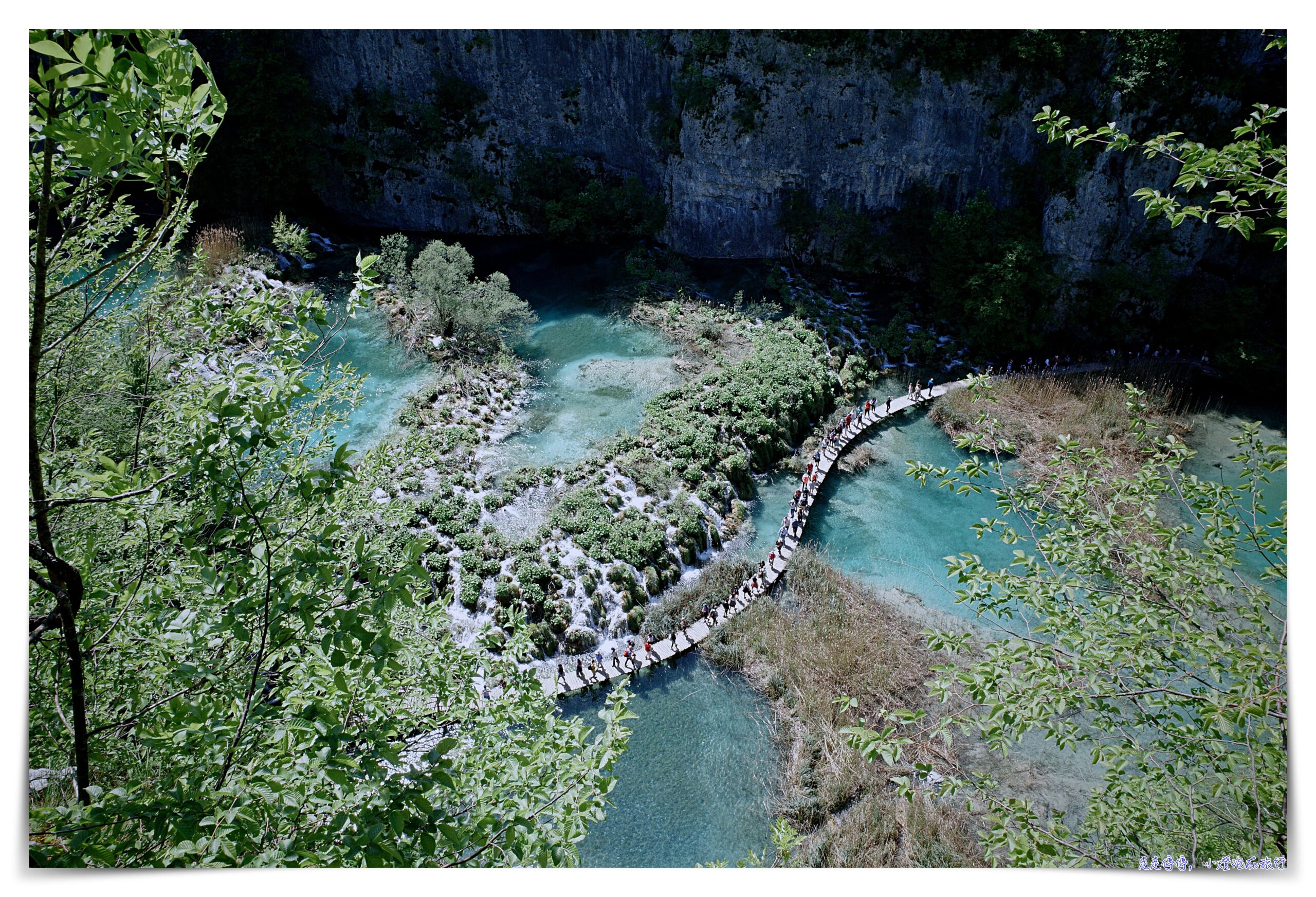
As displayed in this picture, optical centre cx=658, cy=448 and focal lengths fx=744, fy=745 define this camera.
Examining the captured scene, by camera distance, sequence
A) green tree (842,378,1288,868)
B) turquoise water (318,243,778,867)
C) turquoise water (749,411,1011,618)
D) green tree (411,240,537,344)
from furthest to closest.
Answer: green tree (411,240,537,344), turquoise water (749,411,1011,618), turquoise water (318,243,778,867), green tree (842,378,1288,868)

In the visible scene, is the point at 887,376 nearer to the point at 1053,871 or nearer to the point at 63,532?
the point at 1053,871

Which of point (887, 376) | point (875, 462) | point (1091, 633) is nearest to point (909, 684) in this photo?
point (875, 462)

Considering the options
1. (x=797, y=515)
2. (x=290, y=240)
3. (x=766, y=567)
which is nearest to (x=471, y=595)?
(x=766, y=567)

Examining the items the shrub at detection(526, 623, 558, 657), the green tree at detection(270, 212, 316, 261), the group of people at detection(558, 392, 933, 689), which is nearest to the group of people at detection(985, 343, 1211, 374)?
the group of people at detection(558, 392, 933, 689)

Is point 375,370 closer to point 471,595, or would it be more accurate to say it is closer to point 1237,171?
point 471,595

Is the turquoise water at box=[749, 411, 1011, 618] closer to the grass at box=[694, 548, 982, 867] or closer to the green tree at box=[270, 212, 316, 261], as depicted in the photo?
the grass at box=[694, 548, 982, 867]

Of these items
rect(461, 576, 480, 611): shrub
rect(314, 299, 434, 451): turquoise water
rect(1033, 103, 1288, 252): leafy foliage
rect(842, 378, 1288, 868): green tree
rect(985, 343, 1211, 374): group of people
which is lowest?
rect(461, 576, 480, 611): shrub
